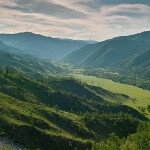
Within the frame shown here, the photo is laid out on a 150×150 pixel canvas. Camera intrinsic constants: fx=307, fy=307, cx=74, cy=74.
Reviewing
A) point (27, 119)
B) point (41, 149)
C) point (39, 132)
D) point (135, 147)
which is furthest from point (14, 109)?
point (135, 147)

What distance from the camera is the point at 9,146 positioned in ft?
435

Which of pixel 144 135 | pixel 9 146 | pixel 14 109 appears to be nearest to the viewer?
pixel 9 146

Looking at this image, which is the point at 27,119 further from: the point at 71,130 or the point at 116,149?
the point at 116,149

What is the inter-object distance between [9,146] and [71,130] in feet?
233

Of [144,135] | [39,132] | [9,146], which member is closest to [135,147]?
[144,135]

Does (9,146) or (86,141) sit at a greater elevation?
(9,146)

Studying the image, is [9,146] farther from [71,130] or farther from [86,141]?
[71,130]

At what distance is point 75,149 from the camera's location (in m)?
163

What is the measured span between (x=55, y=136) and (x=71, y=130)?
115 ft

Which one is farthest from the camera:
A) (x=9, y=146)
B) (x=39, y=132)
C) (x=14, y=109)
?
(x=14, y=109)

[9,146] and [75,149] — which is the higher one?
[9,146]

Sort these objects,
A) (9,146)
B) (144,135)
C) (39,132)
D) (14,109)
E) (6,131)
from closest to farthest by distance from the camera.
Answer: (9,146), (6,131), (39,132), (144,135), (14,109)

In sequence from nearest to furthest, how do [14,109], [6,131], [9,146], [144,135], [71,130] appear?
[9,146] → [6,131] → [144,135] → [14,109] → [71,130]

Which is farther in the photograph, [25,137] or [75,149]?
[75,149]
